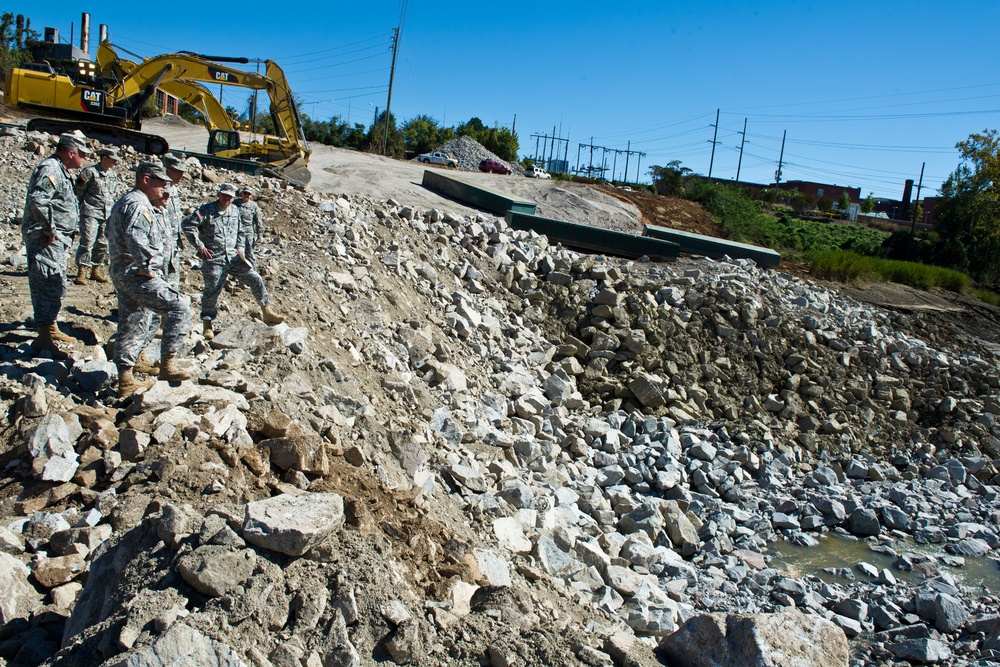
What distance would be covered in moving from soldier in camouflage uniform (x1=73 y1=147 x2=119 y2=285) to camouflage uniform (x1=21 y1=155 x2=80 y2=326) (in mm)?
1194

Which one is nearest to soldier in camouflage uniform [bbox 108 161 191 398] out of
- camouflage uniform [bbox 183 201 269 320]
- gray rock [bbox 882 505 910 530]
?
camouflage uniform [bbox 183 201 269 320]

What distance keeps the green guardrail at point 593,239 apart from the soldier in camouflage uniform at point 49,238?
8.73 m

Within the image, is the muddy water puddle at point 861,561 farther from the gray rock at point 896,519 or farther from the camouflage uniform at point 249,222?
the camouflage uniform at point 249,222

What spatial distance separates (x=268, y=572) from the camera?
9.70ft

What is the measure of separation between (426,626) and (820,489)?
7.17m

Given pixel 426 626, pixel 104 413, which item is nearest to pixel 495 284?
pixel 104 413

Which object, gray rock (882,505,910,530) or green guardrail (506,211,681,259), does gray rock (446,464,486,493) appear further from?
green guardrail (506,211,681,259)

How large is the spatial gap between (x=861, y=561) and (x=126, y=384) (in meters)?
6.95

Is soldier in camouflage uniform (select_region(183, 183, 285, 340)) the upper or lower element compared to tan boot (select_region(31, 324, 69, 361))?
upper

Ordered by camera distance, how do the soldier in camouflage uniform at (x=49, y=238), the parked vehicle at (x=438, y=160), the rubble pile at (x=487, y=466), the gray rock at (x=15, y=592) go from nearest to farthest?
the gray rock at (x=15, y=592), the rubble pile at (x=487, y=466), the soldier in camouflage uniform at (x=49, y=238), the parked vehicle at (x=438, y=160)

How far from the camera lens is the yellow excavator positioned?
12430 millimetres

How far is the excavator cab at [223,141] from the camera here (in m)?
13.1

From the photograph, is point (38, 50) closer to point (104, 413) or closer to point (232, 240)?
point (232, 240)

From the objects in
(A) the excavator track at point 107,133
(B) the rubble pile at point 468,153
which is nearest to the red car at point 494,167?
(B) the rubble pile at point 468,153
